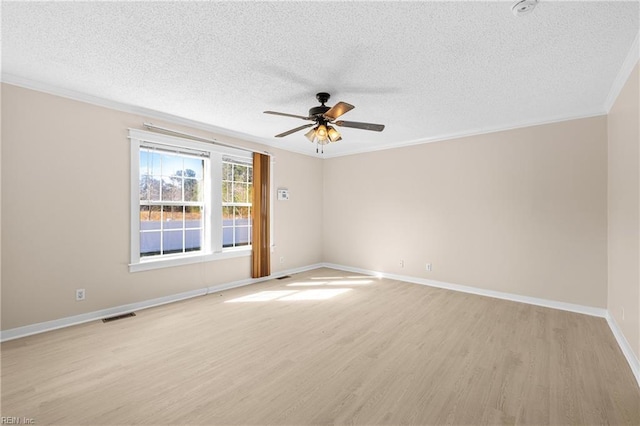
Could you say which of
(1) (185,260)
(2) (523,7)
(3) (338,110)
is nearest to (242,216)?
(1) (185,260)

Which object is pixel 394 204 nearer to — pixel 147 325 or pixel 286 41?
pixel 286 41

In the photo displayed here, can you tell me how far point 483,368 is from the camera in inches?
96.6

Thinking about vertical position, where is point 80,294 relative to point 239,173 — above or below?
below

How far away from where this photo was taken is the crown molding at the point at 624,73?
2.26 metres

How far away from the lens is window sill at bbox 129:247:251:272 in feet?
12.6

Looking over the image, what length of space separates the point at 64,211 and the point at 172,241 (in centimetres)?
132

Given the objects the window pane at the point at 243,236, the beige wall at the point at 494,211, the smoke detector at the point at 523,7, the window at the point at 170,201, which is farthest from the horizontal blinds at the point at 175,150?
the smoke detector at the point at 523,7

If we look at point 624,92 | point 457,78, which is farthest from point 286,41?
point 624,92

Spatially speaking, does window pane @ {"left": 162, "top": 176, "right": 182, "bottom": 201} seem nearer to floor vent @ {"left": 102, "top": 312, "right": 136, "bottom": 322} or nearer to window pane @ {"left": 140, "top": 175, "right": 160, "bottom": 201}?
window pane @ {"left": 140, "top": 175, "right": 160, "bottom": 201}

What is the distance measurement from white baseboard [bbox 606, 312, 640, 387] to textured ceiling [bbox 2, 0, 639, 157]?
254 cm

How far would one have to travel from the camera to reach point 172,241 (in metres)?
4.27

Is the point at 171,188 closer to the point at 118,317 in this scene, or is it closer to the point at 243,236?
the point at 243,236

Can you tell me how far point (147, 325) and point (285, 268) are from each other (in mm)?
2852

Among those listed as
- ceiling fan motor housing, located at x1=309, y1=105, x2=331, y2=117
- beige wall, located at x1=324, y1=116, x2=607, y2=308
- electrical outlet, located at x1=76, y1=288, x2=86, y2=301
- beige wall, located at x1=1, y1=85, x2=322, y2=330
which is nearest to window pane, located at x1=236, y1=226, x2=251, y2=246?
beige wall, located at x1=1, y1=85, x2=322, y2=330
